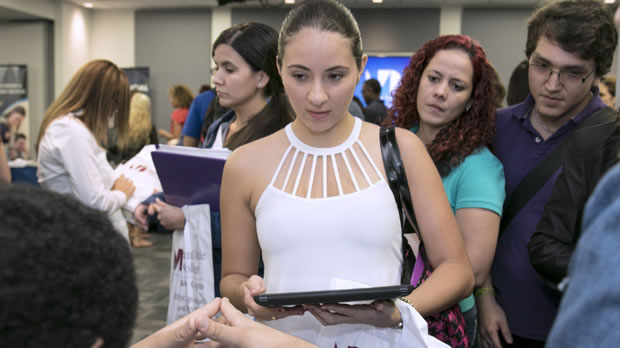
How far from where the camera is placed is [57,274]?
51cm

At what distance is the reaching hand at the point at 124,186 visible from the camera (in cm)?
231

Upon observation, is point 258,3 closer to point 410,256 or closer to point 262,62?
point 262,62

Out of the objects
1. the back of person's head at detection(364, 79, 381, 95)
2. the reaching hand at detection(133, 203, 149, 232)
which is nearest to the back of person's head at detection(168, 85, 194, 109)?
the back of person's head at detection(364, 79, 381, 95)

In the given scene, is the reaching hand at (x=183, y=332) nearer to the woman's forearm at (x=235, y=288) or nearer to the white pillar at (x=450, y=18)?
the woman's forearm at (x=235, y=288)

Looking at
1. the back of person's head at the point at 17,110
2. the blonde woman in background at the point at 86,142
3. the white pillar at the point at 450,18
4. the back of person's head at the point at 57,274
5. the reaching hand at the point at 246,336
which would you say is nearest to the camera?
the back of person's head at the point at 57,274

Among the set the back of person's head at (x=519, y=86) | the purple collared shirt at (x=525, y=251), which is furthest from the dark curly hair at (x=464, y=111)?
the back of person's head at (x=519, y=86)

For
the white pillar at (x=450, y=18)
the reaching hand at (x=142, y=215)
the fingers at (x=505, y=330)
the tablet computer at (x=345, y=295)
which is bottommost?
the fingers at (x=505, y=330)

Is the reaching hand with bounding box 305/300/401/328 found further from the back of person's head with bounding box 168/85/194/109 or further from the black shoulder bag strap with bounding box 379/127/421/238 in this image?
the back of person's head with bounding box 168/85/194/109

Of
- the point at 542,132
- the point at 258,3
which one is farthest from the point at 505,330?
the point at 258,3

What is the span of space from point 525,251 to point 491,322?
24cm

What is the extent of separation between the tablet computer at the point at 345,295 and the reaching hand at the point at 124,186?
5.16 feet

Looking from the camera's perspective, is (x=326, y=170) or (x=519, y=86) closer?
(x=326, y=170)

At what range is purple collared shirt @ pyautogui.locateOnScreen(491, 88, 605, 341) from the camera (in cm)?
151

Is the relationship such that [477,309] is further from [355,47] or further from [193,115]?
[193,115]
